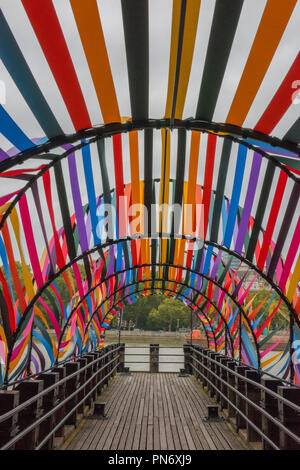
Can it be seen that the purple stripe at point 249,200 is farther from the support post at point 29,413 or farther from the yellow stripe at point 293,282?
the support post at point 29,413

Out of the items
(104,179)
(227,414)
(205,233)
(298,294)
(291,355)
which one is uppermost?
(104,179)

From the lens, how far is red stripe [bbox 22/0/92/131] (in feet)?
9.09

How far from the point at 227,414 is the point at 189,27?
5507 millimetres

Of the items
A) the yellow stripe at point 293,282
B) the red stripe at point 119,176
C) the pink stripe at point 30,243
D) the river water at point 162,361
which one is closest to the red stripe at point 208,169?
the red stripe at point 119,176

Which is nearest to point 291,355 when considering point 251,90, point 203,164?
point 203,164

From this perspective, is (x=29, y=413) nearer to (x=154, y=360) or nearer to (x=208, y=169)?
(x=208, y=169)

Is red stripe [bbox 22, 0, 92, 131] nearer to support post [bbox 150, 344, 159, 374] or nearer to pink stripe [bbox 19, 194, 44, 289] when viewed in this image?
pink stripe [bbox 19, 194, 44, 289]

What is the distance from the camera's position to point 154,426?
228 inches

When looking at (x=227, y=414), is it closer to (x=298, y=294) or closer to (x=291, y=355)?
(x=291, y=355)

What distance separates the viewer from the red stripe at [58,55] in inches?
109

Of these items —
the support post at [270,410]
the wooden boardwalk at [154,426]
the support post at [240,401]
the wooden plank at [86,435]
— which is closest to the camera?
the support post at [270,410]

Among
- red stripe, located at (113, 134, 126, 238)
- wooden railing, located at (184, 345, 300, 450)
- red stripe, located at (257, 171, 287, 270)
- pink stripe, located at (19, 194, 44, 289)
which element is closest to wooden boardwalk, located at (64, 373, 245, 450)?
wooden railing, located at (184, 345, 300, 450)

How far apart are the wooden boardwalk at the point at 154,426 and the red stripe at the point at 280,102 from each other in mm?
3693

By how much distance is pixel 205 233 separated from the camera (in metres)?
6.95
